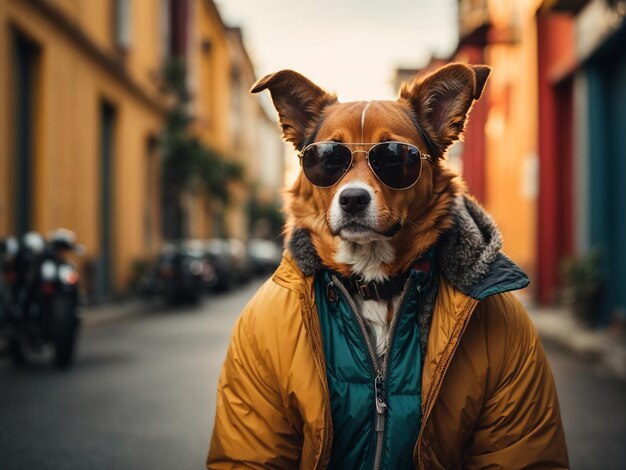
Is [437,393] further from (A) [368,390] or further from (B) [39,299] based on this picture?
(B) [39,299]

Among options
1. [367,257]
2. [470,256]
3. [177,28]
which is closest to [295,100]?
[367,257]

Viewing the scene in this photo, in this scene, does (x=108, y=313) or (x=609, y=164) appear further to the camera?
(x=108, y=313)

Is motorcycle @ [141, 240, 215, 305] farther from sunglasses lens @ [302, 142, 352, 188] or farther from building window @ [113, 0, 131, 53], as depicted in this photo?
sunglasses lens @ [302, 142, 352, 188]

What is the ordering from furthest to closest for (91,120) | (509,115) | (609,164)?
(509,115), (91,120), (609,164)

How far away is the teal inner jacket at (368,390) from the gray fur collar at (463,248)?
115 mm

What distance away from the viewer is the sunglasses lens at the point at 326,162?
2.64 metres

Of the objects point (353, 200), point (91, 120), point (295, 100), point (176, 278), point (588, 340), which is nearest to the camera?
point (353, 200)

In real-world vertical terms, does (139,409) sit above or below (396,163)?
below

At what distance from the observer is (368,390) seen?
2451 millimetres

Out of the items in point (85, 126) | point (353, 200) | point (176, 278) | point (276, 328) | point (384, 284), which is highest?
point (85, 126)

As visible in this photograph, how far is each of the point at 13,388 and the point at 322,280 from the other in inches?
173

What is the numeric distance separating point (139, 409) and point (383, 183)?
3472mm

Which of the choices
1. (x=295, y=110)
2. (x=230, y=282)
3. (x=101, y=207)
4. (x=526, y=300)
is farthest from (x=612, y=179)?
(x=230, y=282)

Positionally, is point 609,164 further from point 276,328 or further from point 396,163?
point 276,328
